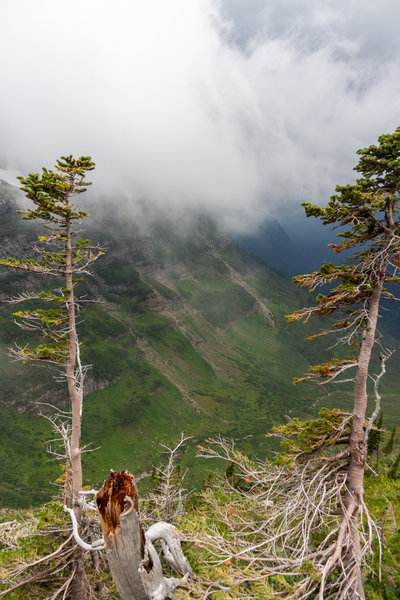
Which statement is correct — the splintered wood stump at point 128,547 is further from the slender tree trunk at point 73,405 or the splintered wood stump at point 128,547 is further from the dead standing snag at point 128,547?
the slender tree trunk at point 73,405

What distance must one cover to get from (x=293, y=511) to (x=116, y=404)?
201 meters

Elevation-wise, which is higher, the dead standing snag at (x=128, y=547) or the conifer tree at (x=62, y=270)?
the conifer tree at (x=62, y=270)

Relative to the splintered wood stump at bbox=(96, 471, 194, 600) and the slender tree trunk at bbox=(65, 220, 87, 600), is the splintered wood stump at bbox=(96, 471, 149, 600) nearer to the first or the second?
the splintered wood stump at bbox=(96, 471, 194, 600)

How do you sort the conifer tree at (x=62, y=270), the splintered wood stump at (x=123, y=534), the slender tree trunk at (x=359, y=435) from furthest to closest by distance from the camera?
the conifer tree at (x=62, y=270)
the slender tree trunk at (x=359, y=435)
the splintered wood stump at (x=123, y=534)

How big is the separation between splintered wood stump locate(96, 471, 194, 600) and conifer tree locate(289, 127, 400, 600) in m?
4.75

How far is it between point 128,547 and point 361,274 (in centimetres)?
902

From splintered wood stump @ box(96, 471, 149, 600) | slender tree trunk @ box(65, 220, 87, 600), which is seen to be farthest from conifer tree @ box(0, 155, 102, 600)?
splintered wood stump @ box(96, 471, 149, 600)

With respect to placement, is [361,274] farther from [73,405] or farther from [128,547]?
[73,405]

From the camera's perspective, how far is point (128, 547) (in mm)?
6770

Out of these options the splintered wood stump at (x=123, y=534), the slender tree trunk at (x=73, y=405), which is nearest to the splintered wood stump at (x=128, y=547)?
the splintered wood stump at (x=123, y=534)

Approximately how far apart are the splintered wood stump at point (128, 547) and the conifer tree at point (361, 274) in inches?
187

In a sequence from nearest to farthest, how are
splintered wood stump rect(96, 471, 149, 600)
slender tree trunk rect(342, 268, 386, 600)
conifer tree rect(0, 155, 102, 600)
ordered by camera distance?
splintered wood stump rect(96, 471, 149, 600) → slender tree trunk rect(342, 268, 386, 600) → conifer tree rect(0, 155, 102, 600)

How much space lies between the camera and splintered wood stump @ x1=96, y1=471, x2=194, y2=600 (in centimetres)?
669

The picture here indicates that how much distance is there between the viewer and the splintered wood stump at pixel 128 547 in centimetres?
669
